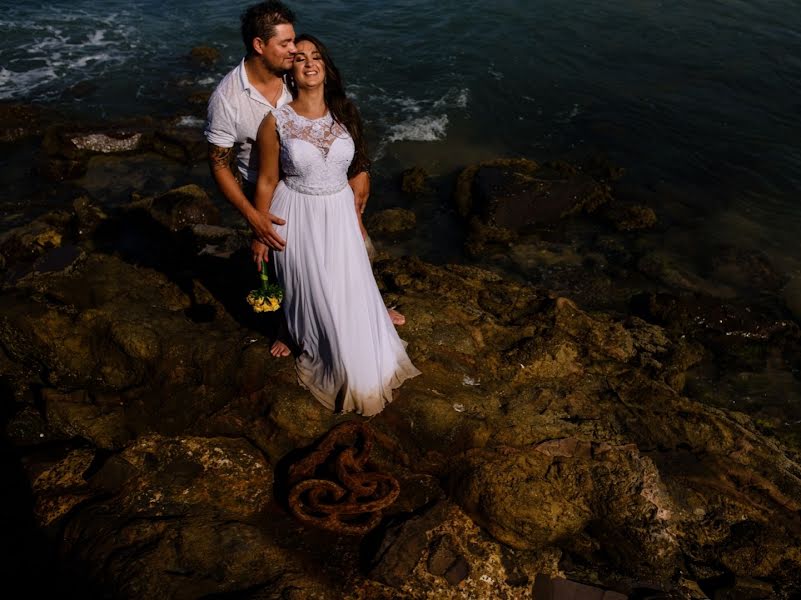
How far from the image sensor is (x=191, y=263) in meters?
7.80

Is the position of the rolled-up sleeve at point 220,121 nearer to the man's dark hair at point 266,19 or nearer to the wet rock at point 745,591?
the man's dark hair at point 266,19

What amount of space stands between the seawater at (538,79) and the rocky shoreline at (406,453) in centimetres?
637

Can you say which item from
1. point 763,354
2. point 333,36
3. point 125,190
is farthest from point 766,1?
point 125,190

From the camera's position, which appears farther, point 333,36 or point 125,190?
point 333,36

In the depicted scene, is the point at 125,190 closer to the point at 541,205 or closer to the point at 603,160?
the point at 541,205

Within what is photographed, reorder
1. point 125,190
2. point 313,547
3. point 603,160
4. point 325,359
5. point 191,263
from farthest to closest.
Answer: point 603,160, point 125,190, point 191,263, point 325,359, point 313,547

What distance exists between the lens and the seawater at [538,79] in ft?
40.1

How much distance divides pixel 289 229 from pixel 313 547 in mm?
2203

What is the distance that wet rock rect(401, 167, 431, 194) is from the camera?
38.6ft

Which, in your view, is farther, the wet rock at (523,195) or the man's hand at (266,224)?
the wet rock at (523,195)

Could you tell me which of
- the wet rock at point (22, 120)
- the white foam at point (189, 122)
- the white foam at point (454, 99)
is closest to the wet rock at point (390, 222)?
the white foam at point (454, 99)

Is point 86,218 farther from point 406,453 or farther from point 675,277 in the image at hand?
point 675,277

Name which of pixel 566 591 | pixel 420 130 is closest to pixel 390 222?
pixel 420 130

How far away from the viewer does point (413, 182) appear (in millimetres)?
11766
